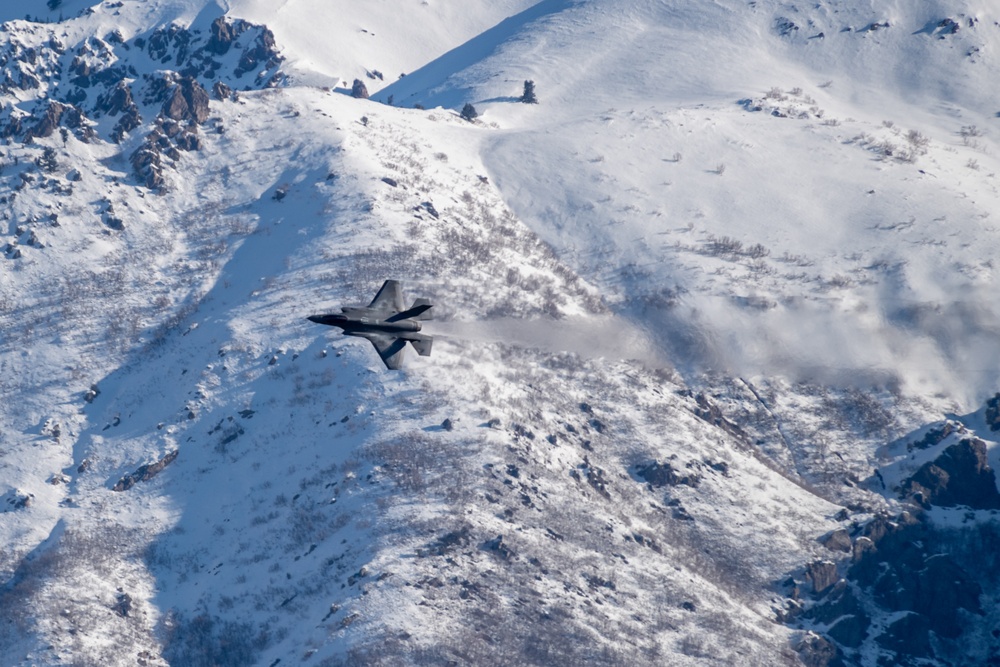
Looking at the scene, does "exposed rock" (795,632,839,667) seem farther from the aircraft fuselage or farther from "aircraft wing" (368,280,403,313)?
the aircraft fuselage

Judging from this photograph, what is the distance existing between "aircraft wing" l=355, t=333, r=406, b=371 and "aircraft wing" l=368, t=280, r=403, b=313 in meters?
2.75

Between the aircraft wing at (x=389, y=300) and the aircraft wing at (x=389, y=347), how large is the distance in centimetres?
275

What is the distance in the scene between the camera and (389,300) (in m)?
146

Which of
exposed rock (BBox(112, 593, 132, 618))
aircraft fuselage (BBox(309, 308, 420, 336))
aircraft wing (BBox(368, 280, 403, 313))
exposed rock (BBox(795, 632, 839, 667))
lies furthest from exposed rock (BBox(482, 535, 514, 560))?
aircraft fuselage (BBox(309, 308, 420, 336))

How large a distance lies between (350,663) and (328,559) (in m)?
17.2

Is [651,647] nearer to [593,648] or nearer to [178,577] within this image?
[593,648]

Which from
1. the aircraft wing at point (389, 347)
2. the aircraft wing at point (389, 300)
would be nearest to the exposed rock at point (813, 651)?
the aircraft wing at point (389, 300)

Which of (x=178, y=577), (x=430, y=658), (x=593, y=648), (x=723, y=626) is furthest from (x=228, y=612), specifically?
(x=723, y=626)

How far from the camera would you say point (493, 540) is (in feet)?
634

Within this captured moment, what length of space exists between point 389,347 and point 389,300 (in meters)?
4.99

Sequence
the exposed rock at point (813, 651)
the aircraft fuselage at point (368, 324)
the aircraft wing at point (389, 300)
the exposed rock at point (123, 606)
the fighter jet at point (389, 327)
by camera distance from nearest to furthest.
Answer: the aircraft fuselage at point (368, 324) < the fighter jet at point (389, 327) < the aircraft wing at point (389, 300) < the exposed rock at point (123, 606) < the exposed rock at point (813, 651)

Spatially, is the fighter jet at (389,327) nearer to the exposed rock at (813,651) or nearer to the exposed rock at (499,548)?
the exposed rock at (499,548)

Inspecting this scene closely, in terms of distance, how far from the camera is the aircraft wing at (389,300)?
14429cm

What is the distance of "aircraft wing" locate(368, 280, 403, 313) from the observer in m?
144
